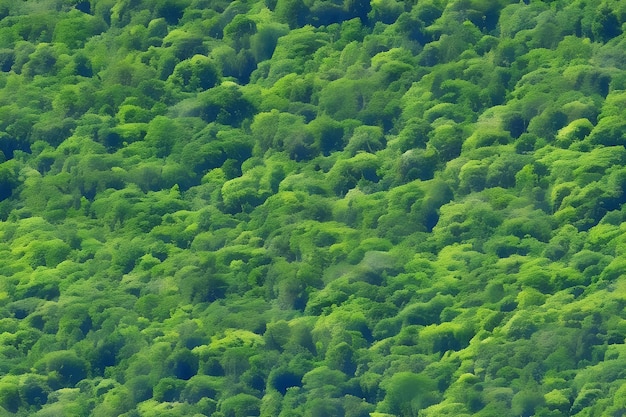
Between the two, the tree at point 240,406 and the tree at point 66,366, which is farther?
the tree at point 66,366

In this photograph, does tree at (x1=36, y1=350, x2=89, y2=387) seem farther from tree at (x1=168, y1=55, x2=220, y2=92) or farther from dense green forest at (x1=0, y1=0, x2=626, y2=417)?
tree at (x1=168, y1=55, x2=220, y2=92)

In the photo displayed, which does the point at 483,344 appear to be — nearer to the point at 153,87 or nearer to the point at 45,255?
the point at 45,255

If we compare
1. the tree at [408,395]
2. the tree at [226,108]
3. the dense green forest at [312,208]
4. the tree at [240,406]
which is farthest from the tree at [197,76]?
the tree at [408,395]

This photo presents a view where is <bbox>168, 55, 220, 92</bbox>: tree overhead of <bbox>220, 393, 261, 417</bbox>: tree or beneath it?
overhead

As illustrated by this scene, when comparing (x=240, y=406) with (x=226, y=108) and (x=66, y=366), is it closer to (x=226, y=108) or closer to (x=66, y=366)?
(x=66, y=366)

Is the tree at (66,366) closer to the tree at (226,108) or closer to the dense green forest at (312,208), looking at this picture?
the dense green forest at (312,208)

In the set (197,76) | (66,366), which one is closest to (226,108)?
(197,76)

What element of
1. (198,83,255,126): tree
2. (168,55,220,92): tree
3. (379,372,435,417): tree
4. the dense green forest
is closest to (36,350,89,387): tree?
the dense green forest

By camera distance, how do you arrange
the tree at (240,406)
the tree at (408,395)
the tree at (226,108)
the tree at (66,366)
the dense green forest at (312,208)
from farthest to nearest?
the tree at (226,108) < the tree at (66,366) < the dense green forest at (312,208) < the tree at (240,406) < the tree at (408,395)

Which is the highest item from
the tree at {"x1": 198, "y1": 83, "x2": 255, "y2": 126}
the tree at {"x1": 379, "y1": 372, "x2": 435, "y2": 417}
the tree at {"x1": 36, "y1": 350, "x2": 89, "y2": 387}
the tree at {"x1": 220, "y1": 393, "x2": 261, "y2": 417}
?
the tree at {"x1": 198, "y1": 83, "x2": 255, "y2": 126}
